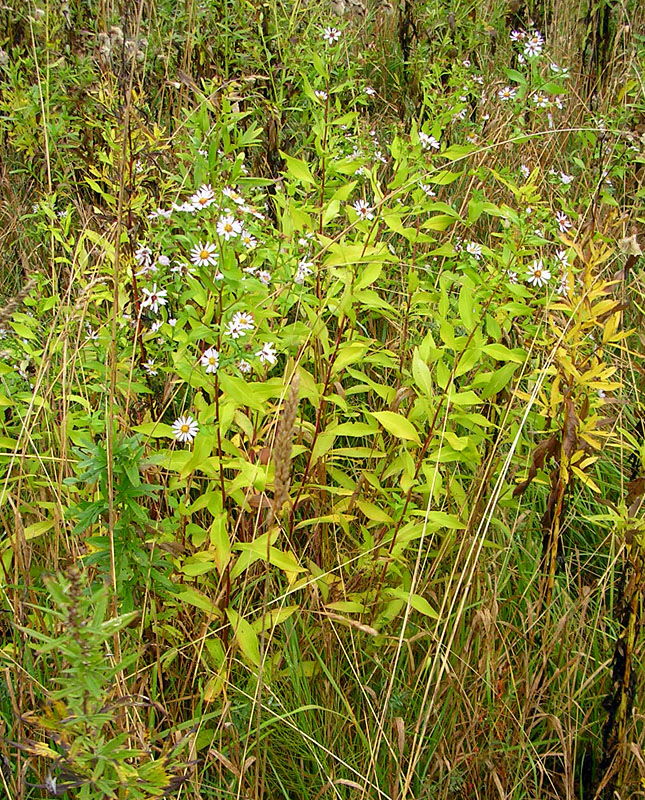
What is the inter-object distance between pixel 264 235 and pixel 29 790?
1358 mm

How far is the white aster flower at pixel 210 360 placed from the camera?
1.61 m

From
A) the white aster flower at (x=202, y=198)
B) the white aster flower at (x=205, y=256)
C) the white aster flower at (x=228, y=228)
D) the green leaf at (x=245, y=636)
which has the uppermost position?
the white aster flower at (x=202, y=198)

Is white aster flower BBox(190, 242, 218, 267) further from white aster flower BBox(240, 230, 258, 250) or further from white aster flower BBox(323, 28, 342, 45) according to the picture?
white aster flower BBox(323, 28, 342, 45)

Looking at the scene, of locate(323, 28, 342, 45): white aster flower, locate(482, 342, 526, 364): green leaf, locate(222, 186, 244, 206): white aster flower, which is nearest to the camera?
locate(222, 186, 244, 206): white aster flower

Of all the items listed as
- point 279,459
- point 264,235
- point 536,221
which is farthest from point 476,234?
point 279,459

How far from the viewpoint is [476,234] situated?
3.17m

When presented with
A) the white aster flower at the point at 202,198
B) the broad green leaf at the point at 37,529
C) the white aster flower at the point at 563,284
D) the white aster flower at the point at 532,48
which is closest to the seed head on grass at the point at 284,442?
the white aster flower at the point at 202,198

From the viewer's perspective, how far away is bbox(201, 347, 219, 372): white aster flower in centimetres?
161

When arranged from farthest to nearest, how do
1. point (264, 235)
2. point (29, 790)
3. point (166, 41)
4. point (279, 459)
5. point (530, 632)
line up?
1. point (166, 41)
2. point (264, 235)
3. point (530, 632)
4. point (29, 790)
5. point (279, 459)

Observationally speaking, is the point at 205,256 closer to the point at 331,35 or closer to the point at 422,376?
the point at 422,376

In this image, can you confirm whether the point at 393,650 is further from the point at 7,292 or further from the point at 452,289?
the point at 7,292

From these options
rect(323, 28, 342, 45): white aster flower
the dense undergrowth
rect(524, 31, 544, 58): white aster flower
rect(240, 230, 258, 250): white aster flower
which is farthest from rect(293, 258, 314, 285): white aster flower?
rect(524, 31, 544, 58): white aster flower

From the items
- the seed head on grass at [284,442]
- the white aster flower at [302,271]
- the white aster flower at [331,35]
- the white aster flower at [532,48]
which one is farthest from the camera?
the white aster flower at [532,48]

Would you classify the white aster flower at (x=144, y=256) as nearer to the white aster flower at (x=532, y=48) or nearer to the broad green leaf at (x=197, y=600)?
the broad green leaf at (x=197, y=600)
